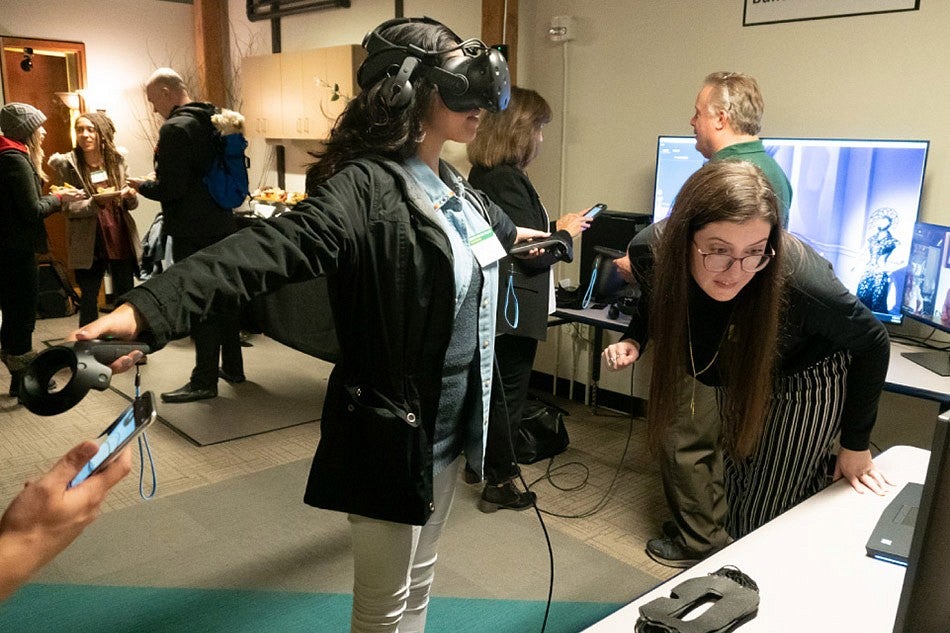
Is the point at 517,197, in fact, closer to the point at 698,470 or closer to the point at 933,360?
the point at 698,470

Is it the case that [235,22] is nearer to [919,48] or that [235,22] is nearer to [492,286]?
[919,48]

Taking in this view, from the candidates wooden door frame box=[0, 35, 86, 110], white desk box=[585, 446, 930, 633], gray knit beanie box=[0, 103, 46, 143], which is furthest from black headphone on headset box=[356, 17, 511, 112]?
wooden door frame box=[0, 35, 86, 110]

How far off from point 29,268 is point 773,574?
389 centimetres

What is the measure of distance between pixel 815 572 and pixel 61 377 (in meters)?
1.10

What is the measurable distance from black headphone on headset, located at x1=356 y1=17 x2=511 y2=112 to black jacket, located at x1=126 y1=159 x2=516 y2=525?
139 mm

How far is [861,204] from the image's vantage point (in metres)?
2.90

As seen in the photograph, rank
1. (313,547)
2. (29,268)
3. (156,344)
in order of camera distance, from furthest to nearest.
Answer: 1. (29,268)
2. (313,547)
3. (156,344)

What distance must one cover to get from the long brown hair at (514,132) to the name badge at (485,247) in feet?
4.55

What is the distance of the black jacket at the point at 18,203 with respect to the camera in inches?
142

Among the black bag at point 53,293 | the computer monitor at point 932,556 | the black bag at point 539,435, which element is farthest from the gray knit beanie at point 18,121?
the computer monitor at point 932,556

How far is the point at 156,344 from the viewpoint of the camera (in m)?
0.87

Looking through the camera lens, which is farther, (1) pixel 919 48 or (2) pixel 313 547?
(1) pixel 919 48

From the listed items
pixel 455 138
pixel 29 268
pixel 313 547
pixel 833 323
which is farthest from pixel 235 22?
pixel 833 323

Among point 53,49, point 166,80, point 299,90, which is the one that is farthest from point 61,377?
point 53,49
